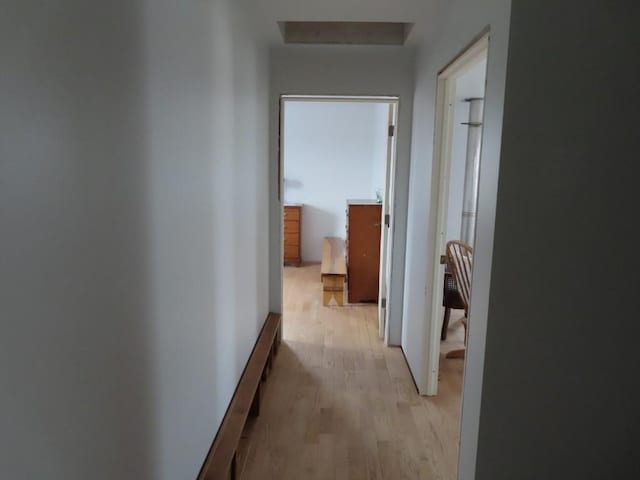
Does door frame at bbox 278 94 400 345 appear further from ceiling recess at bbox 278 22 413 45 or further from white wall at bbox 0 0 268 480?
white wall at bbox 0 0 268 480

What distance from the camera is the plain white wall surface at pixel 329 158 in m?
6.25

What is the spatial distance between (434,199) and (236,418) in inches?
61.9

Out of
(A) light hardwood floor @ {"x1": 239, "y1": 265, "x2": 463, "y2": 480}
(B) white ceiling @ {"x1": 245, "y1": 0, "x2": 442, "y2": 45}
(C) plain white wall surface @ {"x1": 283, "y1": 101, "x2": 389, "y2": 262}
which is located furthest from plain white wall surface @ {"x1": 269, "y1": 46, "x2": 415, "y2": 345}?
(C) plain white wall surface @ {"x1": 283, "y1": 101, "x2": 389, "y2": 262}

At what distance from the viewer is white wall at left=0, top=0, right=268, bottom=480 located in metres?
0.78

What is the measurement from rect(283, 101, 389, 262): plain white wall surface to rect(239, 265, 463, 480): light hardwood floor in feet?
8.56

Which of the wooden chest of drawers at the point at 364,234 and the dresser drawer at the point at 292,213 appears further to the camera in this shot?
the dresser drawer at the point at 292,213

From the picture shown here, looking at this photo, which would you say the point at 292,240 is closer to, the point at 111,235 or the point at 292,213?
the point at 292,213

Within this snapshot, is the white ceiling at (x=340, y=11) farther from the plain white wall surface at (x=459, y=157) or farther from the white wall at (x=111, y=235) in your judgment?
the plain white wall surface at (x=459, y=157)

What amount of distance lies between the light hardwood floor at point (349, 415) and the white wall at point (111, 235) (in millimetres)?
551

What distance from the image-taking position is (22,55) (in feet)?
2.51

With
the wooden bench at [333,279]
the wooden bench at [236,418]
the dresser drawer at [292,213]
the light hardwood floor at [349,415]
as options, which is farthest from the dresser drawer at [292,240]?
the wooden bench at [236,418]

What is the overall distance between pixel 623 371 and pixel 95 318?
1.68 m

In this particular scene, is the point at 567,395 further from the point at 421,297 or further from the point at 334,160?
the point at 334,160

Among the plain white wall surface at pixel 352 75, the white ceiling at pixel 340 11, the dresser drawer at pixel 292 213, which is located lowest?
the dresser drawer at pixel 292 213
